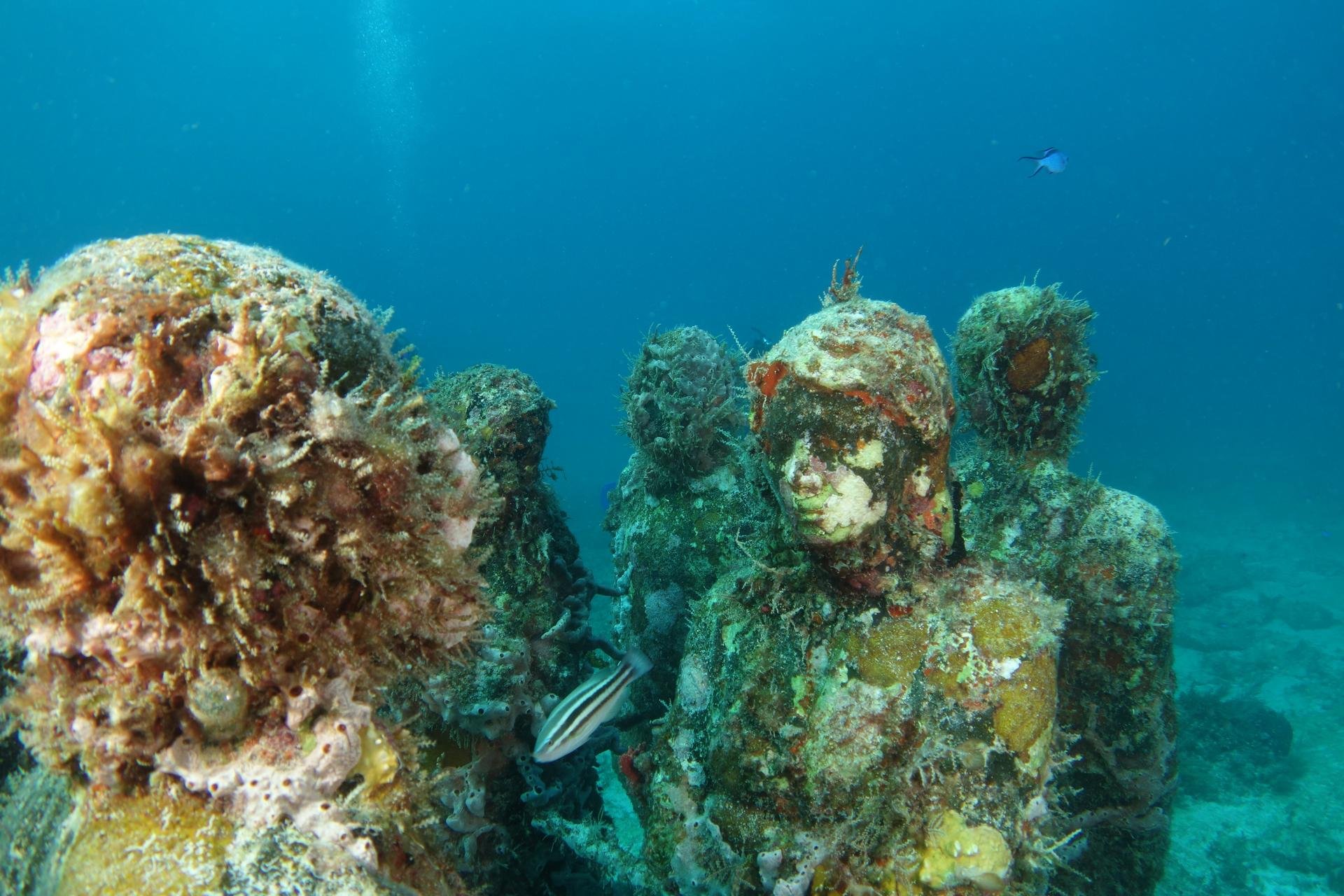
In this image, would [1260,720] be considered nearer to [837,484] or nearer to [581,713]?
[837,484]

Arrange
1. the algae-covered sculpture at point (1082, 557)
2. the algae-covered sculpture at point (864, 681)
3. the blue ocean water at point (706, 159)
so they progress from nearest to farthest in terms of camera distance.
Result: the algae-covered sculpture at point (864, 681) → the algae-covered sculpture at point (1082, 557) → the blue ocean water at point (706, 159)

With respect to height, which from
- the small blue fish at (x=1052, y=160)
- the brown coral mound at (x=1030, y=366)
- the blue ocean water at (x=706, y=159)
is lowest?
the brown coral mound at (x=1030, y=366)

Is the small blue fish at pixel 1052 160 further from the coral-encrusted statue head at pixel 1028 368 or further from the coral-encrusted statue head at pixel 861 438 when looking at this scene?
the coral-encrusted statue head at pixel 861 438

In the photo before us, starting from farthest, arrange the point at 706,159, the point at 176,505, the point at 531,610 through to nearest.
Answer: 1. the point at 706,159
2. the point at 531,610
3. the point at 176,505

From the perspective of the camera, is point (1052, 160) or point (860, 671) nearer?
point (860, 671)

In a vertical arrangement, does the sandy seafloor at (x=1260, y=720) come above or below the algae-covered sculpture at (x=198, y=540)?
above

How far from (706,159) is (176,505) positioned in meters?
147

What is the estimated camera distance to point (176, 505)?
157cm

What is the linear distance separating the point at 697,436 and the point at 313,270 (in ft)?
12.8

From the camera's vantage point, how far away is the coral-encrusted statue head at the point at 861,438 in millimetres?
3109

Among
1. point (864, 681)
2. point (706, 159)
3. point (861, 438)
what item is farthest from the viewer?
point (706, 159)

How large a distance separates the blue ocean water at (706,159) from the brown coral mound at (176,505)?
7396cm

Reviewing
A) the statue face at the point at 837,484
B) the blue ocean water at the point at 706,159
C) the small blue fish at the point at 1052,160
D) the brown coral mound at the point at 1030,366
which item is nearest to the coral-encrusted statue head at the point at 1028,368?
the brown coral mound at the point at 1030,366

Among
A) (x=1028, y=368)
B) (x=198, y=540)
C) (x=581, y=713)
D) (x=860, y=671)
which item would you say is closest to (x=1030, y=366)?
(x=1028, y=368)
